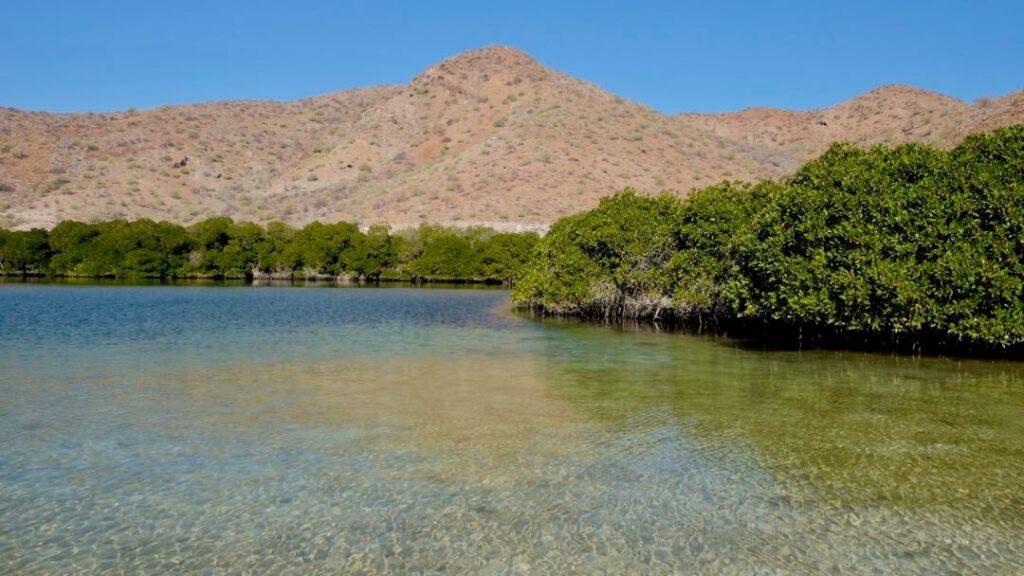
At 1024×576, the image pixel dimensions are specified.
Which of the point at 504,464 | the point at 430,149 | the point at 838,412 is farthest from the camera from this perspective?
the point at 430,149

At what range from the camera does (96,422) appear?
12227 millimetres

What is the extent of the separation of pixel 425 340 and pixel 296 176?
289ft

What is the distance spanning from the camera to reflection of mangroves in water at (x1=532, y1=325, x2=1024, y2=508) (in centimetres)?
964

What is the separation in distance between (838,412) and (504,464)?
696 centimetres

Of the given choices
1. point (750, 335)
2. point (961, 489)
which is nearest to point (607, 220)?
point (750, 335)

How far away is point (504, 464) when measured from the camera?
33.2 feet

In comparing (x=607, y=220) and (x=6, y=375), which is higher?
(x=607, y=220)

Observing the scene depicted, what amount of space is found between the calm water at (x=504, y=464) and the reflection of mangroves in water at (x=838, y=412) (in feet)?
0.25

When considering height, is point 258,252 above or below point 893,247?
above

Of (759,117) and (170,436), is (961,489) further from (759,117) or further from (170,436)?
(759,117)

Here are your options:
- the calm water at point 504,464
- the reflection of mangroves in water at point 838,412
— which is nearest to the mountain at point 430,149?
the reflection of mangroves in water at point 838,412

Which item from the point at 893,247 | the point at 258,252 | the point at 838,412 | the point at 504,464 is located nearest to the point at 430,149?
the point at 258,252

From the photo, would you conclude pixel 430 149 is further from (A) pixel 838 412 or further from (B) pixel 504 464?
(B) pixel 504 464

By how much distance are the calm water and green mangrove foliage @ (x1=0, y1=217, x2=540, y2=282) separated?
51705 millimetres
